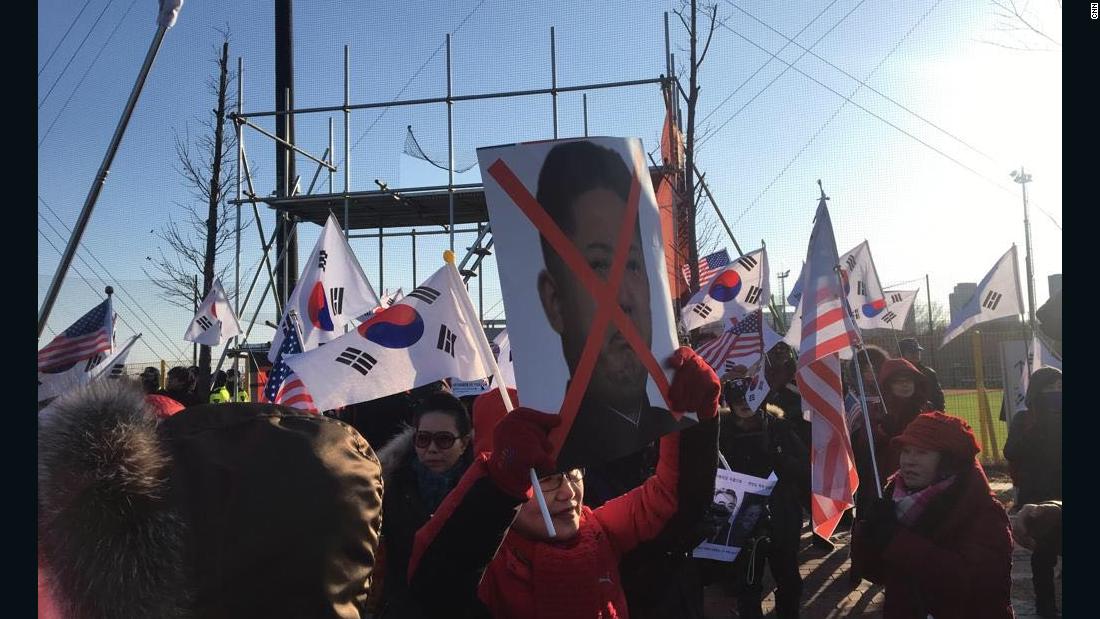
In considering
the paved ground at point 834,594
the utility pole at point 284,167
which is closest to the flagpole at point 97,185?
the paved ground at point 834,594

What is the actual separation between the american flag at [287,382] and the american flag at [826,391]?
3.21m

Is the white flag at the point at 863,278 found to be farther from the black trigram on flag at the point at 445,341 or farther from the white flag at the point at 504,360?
the black trigram on flag at the point at 445,341

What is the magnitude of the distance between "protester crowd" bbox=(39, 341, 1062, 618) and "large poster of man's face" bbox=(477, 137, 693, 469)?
8cm

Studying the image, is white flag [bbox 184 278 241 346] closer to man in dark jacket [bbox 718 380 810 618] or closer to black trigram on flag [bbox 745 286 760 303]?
black trigram on flag [bbox 745 286 760 303]

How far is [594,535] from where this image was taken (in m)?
2.62

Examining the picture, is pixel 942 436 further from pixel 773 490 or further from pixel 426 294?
pixel 426 294

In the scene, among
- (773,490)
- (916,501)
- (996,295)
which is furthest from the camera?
(996,295)

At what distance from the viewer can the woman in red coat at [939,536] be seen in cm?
345

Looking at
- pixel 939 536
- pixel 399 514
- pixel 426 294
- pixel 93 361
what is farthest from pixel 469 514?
pixel 93 361

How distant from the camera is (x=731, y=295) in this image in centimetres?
1100

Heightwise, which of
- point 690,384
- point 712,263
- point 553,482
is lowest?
point 553,482

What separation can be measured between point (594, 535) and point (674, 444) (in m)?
0.40

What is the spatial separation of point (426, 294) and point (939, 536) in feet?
8.82
